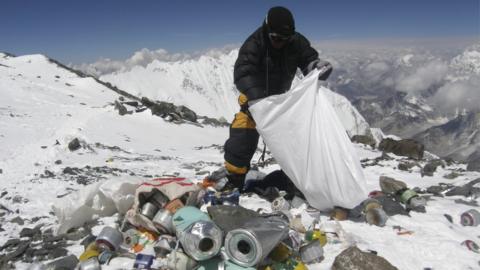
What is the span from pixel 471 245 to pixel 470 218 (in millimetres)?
942

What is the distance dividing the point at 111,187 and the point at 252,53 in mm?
2438

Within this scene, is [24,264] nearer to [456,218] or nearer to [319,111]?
[319,111]

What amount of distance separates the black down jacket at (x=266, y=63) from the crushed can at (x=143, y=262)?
2.29m

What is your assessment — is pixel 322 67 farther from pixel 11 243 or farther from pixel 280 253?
pixel 11 243

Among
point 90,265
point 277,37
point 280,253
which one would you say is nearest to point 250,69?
point 277,37

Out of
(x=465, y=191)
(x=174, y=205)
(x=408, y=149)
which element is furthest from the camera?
(x=408, y=149)

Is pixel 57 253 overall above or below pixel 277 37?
below

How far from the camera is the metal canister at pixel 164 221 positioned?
3918mm

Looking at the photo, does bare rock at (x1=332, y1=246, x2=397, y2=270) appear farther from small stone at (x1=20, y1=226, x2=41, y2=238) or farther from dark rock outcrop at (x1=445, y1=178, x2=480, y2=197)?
small stone at (x1=20, y1=226, x2=41, y2=238)

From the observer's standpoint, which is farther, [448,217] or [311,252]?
[448,217]

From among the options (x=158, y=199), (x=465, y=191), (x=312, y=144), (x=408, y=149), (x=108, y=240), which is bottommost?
(x=408, y=149)

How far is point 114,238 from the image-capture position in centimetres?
379

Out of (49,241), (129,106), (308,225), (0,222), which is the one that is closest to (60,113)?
(129,106)

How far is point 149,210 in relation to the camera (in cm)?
426
